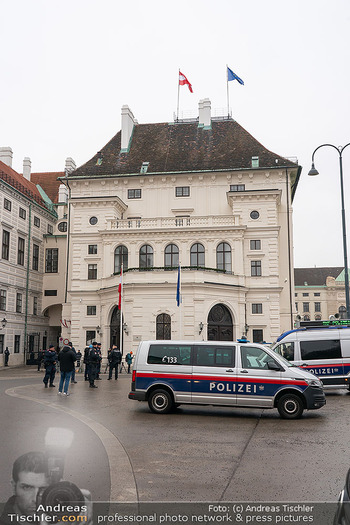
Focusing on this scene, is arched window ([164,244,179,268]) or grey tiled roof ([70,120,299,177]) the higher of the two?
grey tiled roof ([70,120,299,177])

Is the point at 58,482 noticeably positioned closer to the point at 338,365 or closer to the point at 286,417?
the point at 286,417

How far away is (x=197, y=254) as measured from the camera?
39562mm

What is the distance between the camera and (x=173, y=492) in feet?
19.9

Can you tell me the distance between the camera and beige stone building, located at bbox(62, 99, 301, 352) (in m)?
36.0

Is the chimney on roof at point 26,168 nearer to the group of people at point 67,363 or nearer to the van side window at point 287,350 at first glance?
the group of people at point 67,363

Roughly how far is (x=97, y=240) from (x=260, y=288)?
14477 millimetres

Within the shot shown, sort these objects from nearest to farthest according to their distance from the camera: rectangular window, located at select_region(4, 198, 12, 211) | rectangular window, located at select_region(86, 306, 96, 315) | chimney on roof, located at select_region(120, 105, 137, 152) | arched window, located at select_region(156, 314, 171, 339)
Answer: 1. arched window, located at select_region(156, 314, 171, 339)
2. rectangular window, located at select_region(86, 306, 96, 315)
3. rectangular window, located at select_region(4, 198, 12, 211)
4. chimney on roof, located at select_region(120, 105, 137, 152)

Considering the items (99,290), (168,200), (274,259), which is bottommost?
(99,290)

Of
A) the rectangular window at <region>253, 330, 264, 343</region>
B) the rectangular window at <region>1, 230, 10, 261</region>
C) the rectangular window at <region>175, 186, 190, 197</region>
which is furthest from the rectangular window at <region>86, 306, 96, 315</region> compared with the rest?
the rectangular window at <region>253, 330, 264, 343</region>

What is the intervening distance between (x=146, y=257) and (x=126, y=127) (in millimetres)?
15506

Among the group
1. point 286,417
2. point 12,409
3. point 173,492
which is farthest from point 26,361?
point 173,492

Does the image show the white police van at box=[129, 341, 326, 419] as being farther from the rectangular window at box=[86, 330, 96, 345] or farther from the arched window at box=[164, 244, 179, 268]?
the rectangular window at box=[86, 330, 96, 345]

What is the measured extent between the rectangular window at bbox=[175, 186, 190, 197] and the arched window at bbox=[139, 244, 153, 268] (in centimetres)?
635

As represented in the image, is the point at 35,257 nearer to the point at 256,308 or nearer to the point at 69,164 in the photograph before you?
the point at 69,164
